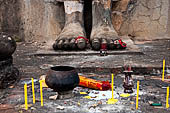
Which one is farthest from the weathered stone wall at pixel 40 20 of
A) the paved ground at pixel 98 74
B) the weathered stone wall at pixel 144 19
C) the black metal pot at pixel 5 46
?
the black metal pot at pixel 5 46

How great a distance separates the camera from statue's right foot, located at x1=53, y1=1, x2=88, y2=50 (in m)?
2.64

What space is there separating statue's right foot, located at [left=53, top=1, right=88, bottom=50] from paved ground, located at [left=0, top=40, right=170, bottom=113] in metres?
0.13

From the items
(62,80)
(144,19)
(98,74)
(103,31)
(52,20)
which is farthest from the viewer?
(144,19)

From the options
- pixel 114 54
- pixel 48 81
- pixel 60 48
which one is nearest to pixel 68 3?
pixel 60 48

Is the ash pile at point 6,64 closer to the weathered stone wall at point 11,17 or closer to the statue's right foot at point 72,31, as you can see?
the statue's right foot at point 72,31

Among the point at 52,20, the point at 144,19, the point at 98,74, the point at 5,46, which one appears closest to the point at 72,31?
the point at 52,20

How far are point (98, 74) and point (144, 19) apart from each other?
1.99m

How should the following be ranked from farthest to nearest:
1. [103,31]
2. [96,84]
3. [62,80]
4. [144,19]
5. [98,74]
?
1. [144,19]
2. [103,31]
3. [98,74]
4. [96,84]
5. [62,80]

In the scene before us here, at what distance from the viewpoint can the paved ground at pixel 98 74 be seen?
1382 mm

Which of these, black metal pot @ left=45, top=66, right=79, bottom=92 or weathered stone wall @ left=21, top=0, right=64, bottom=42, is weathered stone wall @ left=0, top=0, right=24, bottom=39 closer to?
weathered stone wall @ left=21, top=0, right=64, bottom=42

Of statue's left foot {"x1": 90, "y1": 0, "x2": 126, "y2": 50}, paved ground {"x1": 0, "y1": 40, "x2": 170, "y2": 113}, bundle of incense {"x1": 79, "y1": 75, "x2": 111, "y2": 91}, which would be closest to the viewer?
paved ground {"x1": 0, "y1": 40, "x2": 170, "y2": 113}

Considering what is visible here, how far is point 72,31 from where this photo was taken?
2889 millimetres

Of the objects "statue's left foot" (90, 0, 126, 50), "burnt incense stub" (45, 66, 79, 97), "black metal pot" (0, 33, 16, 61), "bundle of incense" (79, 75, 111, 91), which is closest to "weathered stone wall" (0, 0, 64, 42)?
"statue's left foot" (90, 0, 126, 50)

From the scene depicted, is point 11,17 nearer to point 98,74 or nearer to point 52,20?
point 52,20
